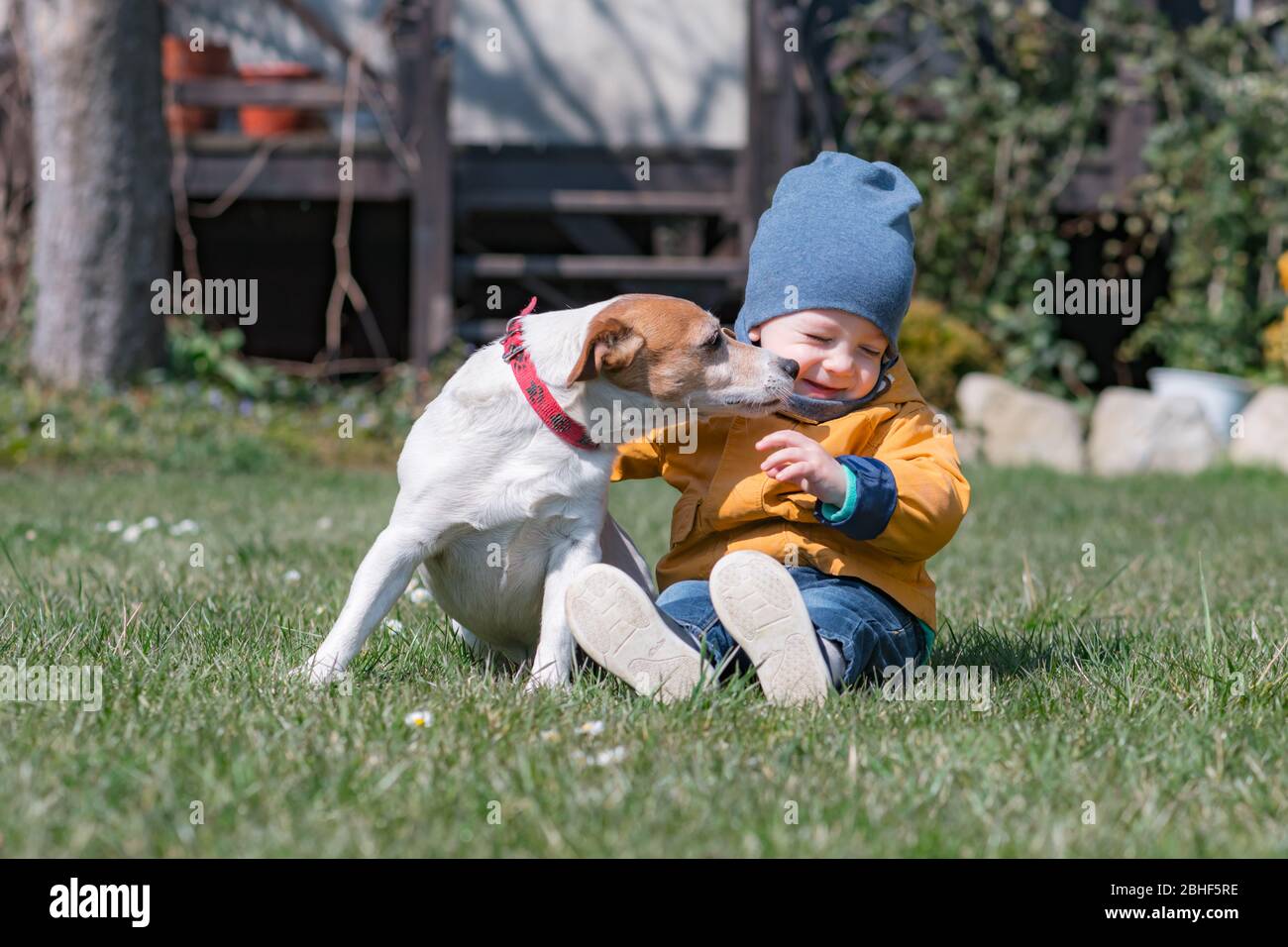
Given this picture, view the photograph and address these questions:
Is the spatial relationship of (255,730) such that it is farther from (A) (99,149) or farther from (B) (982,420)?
(B) (982,420)

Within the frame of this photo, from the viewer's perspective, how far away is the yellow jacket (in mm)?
3004

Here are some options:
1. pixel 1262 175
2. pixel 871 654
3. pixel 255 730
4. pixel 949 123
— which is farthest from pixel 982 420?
pixel 255 730

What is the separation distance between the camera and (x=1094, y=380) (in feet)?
38.1

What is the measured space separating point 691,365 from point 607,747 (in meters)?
0.89

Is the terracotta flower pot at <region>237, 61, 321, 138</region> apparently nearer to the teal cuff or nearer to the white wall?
the white wall

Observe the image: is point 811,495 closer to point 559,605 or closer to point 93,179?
point 559,605

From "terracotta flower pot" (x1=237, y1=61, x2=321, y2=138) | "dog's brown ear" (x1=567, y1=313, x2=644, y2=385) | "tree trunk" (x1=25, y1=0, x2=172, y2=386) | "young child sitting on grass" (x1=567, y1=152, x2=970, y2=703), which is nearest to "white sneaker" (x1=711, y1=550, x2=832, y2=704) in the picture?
"young child sitting on grass" (x1=567, y1=152, x2=970, y2=703)

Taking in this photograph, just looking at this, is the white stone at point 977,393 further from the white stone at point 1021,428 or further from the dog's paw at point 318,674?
the dog's paw at point 318,674

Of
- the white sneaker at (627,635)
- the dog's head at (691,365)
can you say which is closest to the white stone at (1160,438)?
the dog's head at (691,365)

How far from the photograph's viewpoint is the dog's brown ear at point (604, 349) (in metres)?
2.85

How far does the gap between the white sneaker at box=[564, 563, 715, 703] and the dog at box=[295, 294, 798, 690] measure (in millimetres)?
131

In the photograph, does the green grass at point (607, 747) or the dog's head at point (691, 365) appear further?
the dog's head at point (691, 365)

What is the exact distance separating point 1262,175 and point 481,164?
5635mm
